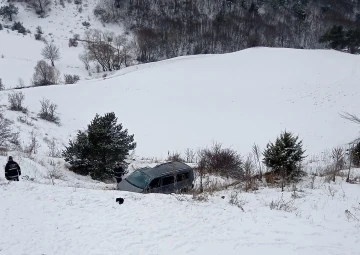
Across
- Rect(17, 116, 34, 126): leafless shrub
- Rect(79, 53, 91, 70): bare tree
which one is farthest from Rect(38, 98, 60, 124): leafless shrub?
Rect(79, 53, 91, 70): bare tree

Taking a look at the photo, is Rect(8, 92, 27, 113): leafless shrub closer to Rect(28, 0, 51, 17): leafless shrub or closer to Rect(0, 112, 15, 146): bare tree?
Rect(0, 112, 15, 146): bare tree

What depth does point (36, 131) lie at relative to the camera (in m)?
23.8

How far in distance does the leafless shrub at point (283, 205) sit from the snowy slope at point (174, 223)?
0.19 feet

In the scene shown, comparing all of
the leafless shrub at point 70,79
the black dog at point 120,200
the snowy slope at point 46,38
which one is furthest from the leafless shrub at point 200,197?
the leafless shrub at point 70,79

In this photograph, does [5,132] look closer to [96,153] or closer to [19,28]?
[96,153]

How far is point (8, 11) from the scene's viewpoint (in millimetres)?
64375

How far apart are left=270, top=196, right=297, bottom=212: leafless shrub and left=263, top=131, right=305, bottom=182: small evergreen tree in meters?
2.83

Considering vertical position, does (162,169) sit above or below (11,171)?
above

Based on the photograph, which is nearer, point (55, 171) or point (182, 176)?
point (182, 176)

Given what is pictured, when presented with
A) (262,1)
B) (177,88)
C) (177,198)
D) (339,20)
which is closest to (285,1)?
(262,1)

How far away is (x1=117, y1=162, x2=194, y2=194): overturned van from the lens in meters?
11.5

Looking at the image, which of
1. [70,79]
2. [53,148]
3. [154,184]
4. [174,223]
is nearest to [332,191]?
[174,223]

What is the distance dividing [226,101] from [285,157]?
2189 centimetres

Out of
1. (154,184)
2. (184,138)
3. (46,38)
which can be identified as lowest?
(154,184)
